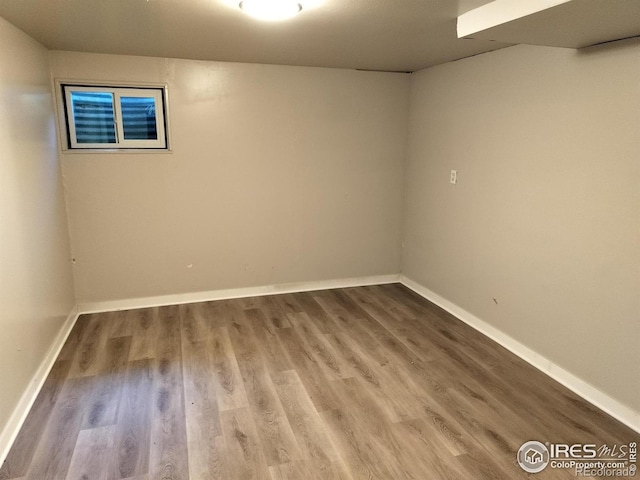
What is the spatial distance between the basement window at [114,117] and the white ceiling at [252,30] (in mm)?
349

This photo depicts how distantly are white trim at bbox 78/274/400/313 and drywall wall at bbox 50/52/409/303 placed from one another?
0.18ft

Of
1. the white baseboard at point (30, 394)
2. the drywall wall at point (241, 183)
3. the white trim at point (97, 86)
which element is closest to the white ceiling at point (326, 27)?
the white trim at point (97, 86)

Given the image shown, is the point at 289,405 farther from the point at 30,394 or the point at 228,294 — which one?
the point at 228,294

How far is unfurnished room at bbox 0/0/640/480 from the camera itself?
2.21 meters

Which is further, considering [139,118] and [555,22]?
[139,118]

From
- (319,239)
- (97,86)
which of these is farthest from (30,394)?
(319,239)

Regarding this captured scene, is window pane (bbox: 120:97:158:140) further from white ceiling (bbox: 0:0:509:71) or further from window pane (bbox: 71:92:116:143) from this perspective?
white ceiling (bbox: 0:0:509:71)

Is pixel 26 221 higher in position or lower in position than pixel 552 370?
higher

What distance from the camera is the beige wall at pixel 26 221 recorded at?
2307 mm

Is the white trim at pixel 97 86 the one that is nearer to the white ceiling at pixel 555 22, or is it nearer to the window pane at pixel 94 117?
the window pane at pixel 94 117

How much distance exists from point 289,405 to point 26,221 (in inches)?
77.6

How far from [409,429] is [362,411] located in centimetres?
29

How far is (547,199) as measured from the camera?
2838 mm

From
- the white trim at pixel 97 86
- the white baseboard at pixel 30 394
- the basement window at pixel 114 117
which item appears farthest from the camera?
the basement window at pixel 114 117
